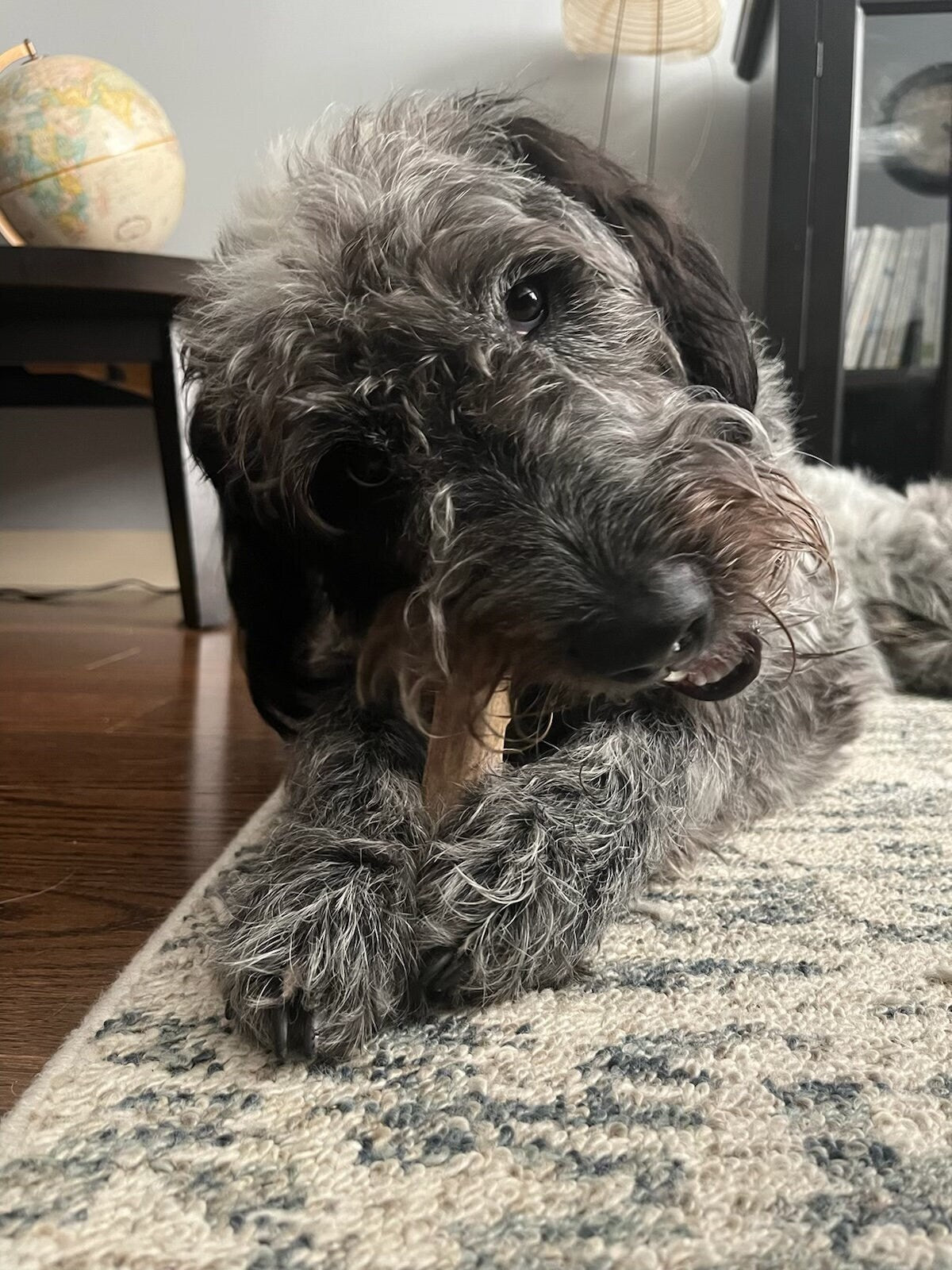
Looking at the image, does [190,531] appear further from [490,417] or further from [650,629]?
[650,629]

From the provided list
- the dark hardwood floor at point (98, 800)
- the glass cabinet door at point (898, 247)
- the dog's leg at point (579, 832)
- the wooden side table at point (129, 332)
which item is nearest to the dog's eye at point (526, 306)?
the dog's leg at point (579, 832)

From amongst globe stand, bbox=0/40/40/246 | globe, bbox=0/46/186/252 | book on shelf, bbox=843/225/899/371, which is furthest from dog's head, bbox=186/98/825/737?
book on shelf, bbox=843/225/899/371

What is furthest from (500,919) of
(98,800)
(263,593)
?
(98,800)

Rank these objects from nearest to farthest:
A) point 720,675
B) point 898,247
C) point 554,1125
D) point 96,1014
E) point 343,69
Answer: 1. point 554,1125
2. point 96,1014
3. point 720,675
4. point 898,247
5. point 343,69

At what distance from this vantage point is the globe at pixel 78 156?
2.38 metres

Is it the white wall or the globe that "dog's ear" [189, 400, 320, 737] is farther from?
the white wall

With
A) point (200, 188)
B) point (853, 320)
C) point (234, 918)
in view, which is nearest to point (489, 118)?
point (234, 918)

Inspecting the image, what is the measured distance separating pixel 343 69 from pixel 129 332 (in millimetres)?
1371

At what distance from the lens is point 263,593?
4.22 ft

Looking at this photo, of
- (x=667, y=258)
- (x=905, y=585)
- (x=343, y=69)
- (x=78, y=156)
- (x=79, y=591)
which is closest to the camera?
(x=667, y=258)

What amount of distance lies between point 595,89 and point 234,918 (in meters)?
3.09

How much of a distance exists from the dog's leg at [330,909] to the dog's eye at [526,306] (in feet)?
1.53

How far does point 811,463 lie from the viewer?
8.40 ft

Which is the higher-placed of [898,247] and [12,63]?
[12,63]
